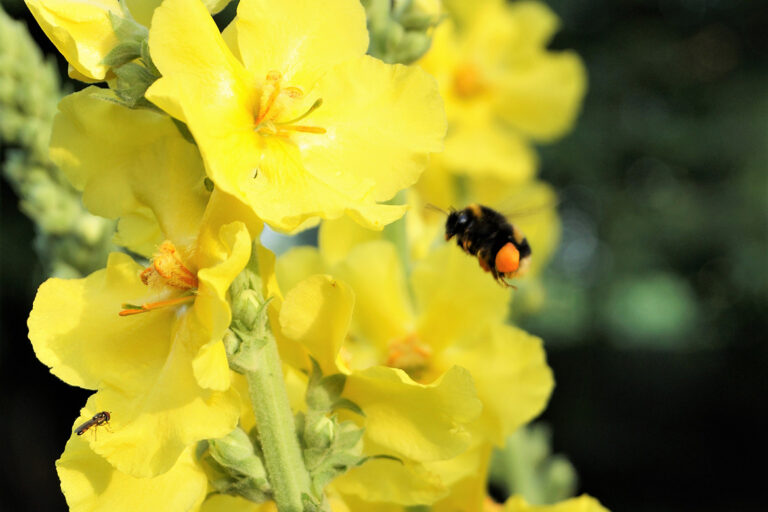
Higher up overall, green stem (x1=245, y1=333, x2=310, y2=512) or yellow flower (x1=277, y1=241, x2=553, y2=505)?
green stem (x1=245, y1=333, x2=310, y2=512)

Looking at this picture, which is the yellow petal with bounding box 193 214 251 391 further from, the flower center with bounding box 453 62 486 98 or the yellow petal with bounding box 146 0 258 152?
the flower center with bounding box 453 62 486 98

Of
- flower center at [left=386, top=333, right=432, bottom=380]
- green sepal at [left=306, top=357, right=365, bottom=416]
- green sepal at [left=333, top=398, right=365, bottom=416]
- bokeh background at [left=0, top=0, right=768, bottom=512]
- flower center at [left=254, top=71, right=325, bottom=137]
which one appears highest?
flower center at [left=254, top=71, right=325, bottom=137]

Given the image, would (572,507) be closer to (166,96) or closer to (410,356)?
(410,356)

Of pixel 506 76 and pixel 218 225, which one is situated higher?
pixel 218 225

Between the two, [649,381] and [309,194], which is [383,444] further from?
[649,381]

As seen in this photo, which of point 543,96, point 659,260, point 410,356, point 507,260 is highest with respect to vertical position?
point 507,260

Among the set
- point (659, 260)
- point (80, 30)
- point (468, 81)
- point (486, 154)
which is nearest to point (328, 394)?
point (80, 30)

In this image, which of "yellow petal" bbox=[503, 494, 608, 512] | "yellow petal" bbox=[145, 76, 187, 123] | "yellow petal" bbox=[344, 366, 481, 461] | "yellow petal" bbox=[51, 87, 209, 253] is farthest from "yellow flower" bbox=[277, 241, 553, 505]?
"yellow petal" bbox=[145, 76, 187, 123]

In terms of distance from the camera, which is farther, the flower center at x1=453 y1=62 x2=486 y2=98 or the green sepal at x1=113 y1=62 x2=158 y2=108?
the flower center at x1=453 y1=62 x2=486 y2=98
